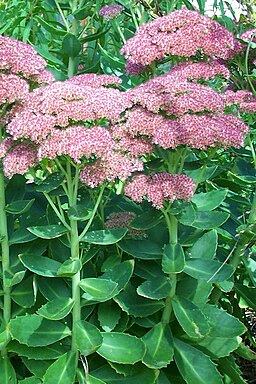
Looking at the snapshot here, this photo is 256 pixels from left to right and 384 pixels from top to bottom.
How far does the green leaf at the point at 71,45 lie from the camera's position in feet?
8.06

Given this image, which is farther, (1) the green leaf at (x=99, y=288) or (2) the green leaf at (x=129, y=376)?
(2) the green leaf at (x=129, y=376)

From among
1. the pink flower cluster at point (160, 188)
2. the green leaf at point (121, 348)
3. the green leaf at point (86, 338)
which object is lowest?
the green leaf at point (121, 348)

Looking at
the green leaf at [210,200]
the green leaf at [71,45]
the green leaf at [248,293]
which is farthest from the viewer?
the green leaf at [71,45]

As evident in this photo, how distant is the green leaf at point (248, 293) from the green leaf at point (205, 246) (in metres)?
0.32

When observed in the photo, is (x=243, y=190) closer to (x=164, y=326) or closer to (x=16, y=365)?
(x=164, y=326)

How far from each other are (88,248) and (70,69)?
93 centimetres

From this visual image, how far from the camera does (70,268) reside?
5.76ft

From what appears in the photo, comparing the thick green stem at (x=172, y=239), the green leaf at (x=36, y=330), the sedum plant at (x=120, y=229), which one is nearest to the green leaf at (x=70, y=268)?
the sedum plant at (x=120, y=229)

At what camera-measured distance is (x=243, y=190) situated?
2445mm

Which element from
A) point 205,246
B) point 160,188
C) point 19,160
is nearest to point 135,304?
point 205,246

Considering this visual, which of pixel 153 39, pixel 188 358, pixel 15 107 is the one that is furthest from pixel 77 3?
pixel 188 358

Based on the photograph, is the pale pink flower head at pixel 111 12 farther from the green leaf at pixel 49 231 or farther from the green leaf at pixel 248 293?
the green leaf at pixel 248 293

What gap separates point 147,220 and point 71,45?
0.96 meters

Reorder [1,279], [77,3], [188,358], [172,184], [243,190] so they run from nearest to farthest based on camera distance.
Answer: [172,184] < [188,358] < [1,279] < [243,190] < [77,3]
